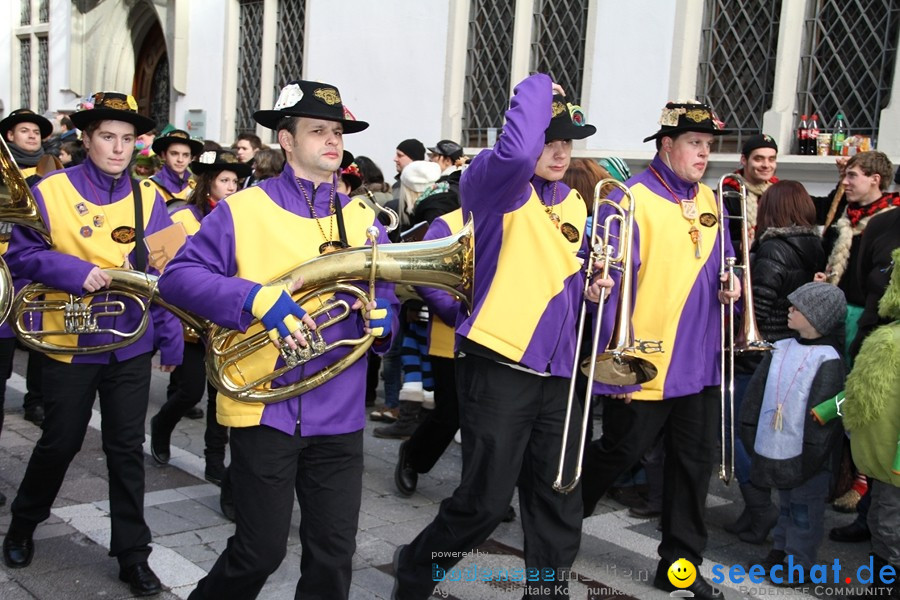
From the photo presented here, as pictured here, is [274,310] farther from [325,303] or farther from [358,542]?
[358,542]

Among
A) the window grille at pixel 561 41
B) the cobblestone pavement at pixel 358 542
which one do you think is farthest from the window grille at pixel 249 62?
the cobblestone pavement at pixel 358 542

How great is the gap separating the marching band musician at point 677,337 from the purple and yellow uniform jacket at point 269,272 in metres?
1.36

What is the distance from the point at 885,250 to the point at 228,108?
11.5 metres

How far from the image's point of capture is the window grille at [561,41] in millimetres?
9797

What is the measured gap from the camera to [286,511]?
3.20m

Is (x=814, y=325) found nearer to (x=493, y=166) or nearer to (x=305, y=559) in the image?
(x=493, y=166)

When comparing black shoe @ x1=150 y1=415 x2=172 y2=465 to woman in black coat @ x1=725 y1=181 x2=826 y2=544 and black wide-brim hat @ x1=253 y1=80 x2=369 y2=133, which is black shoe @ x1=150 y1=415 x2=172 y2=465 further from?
woman in black coat @ x1=725 y1=181 x2=826 y2=544

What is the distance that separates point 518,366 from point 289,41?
11267 mm

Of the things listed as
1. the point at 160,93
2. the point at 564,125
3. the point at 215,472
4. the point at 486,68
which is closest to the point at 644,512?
the point at 215,472

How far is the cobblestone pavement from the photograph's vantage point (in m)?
4.21

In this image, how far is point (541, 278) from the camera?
3.69 metres

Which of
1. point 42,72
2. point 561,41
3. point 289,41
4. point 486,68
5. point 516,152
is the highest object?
point 289,41

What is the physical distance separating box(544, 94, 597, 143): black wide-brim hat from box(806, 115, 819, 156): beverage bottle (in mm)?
4698

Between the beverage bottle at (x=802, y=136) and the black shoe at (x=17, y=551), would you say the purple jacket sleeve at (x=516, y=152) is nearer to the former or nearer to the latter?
the black shoe at (x=17, y=551)
